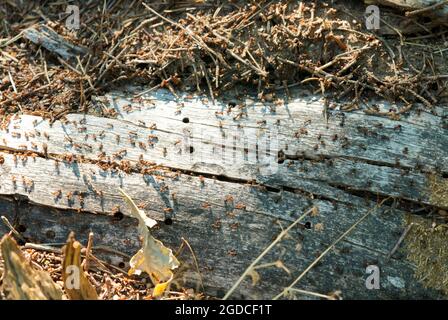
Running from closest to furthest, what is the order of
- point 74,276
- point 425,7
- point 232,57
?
point 74,276, point 425,7, point 232,57

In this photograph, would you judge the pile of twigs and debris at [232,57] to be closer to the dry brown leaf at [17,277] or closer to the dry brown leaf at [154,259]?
the dry brown leaf at [154,259]

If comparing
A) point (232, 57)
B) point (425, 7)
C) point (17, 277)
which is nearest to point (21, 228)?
point (17, 277)

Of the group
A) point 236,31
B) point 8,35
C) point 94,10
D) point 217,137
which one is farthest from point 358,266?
point 8,35

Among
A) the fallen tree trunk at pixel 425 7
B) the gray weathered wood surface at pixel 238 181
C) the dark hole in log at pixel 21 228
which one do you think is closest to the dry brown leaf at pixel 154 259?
the gray weathered wood surface at pixel 238 181

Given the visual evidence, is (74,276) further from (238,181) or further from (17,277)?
(238,181)

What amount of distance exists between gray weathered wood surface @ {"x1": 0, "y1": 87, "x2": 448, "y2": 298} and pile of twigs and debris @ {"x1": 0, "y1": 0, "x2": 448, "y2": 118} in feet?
0.58

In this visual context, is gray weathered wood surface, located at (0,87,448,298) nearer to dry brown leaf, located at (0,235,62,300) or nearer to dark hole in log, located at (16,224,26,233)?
dark hole in log, located at (16,224,26,233)

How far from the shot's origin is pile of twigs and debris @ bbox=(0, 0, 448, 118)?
432cm

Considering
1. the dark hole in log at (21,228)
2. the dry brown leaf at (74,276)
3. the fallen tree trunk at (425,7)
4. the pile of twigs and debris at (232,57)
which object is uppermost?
the fallen tree trunk at (425,7)

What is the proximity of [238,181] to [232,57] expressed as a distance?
0.90 metres

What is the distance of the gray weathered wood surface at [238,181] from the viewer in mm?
4055

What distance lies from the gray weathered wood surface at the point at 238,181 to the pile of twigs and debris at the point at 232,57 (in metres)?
0.18

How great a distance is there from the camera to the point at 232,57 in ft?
14.8

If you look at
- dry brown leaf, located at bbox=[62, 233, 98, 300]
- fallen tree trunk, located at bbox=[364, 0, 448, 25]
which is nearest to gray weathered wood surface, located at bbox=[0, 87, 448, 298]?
dry brown leaf, located at bbox=[62, 233, 98, 300]
